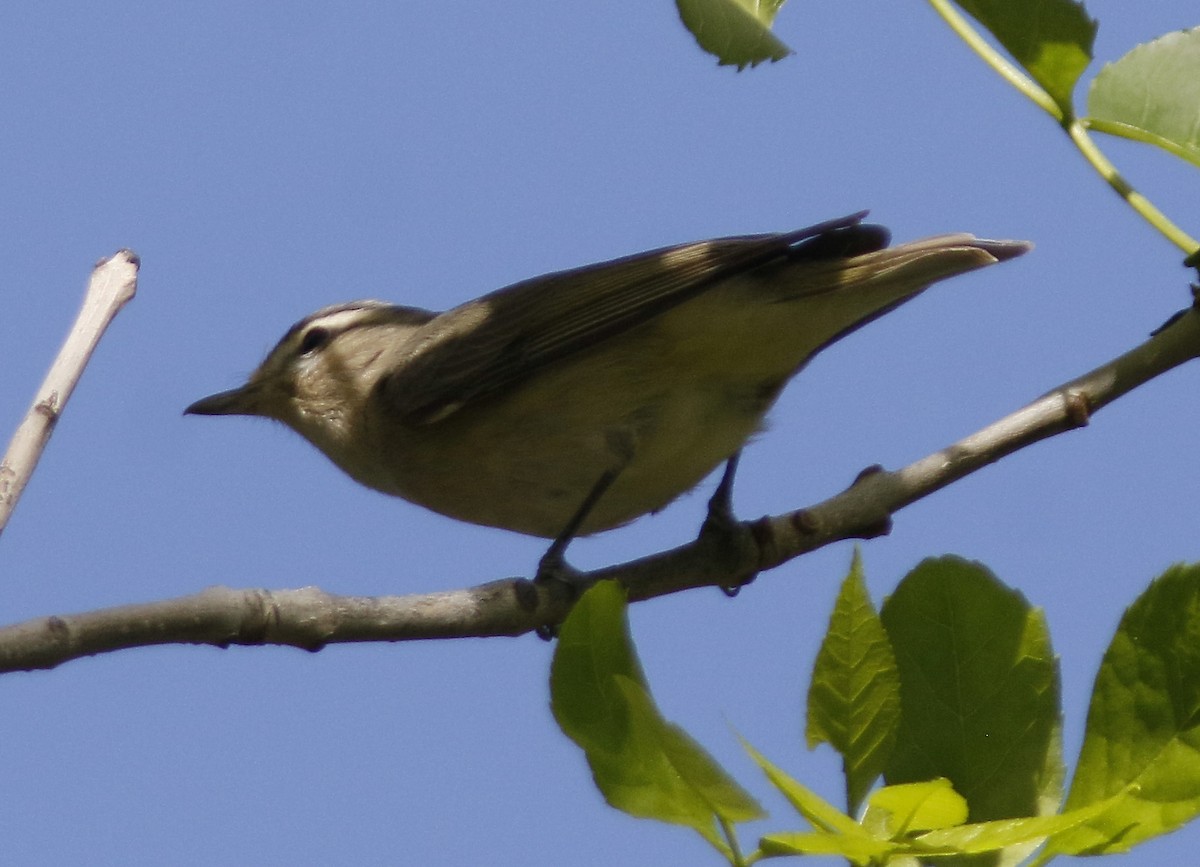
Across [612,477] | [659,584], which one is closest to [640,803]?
[659,584]

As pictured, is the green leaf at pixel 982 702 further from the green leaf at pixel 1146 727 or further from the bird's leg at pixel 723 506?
the bird's leg at pixel 723 506

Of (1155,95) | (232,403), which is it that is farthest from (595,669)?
(232,403)

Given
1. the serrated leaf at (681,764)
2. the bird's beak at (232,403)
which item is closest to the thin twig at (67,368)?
the serrated leaf at (681,764)

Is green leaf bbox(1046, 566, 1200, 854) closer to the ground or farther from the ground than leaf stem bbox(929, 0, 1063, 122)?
closer to the ground

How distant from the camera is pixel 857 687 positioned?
1757 millimetres

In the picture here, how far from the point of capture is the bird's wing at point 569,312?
16.4 feet

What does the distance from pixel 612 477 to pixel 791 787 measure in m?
3.58

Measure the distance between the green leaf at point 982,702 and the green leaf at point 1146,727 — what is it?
0.10m

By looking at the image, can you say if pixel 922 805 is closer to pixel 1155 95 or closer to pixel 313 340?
pixel 1155 95

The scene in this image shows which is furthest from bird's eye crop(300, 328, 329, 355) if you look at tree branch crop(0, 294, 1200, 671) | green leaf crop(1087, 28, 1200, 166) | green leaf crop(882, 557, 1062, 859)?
green leaf crop(882, 557, 1062, 859)

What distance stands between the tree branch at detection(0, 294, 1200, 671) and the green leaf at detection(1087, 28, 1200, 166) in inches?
23.9

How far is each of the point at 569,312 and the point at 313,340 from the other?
183 centimetres

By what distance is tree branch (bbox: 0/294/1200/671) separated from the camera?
7.12ft

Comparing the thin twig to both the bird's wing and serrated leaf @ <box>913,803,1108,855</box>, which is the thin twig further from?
the bird's wing
